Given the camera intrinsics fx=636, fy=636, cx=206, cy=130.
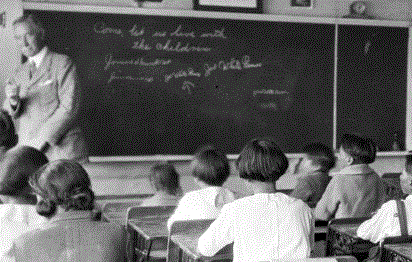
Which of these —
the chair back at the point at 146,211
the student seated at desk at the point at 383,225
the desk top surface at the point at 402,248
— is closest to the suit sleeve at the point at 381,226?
the student seated at desk at the point at 383,225

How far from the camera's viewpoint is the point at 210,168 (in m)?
3.14

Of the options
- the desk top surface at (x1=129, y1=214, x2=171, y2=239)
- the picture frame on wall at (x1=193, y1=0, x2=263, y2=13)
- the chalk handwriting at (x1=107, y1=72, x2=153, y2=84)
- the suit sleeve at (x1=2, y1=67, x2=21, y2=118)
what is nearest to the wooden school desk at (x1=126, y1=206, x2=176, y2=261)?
the desk top surface at (x1=129, y1=214, x2=171, y2=239)

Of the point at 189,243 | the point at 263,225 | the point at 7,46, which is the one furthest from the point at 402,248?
the point at 7,46

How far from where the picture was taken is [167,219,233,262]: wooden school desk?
240 centimetres

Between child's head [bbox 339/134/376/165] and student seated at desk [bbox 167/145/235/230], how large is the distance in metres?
0.78

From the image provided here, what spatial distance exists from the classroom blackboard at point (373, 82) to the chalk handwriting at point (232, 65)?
2.89ft

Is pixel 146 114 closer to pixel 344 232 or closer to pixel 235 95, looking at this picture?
pixel 235 95

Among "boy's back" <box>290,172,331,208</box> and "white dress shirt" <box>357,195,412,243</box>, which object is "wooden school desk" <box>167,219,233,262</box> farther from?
"boy's back" <box>290,172,331,208</box>

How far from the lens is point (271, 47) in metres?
5.63

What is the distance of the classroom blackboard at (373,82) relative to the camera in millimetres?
5844

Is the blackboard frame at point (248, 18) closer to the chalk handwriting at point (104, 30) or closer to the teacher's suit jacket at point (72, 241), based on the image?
the chalk handwriting at point (104, 30)

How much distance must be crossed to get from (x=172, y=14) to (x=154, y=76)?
21.2 inches

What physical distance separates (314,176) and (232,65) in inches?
71.7

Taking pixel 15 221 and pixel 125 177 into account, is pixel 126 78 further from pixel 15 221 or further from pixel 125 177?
pixel 15 221
